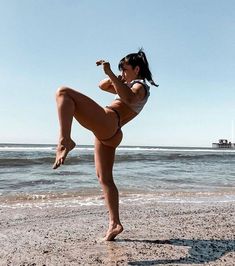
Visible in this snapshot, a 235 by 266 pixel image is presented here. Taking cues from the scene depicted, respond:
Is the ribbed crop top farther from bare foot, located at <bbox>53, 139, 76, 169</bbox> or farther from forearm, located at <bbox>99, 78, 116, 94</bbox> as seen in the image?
bare foot, located at <bbox>53, 139, 76, 169</bbox>

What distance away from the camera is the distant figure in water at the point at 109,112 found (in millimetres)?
3047

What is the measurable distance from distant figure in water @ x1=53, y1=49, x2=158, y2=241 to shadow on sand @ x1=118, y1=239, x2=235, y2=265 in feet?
1.73

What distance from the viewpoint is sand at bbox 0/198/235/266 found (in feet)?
9.43

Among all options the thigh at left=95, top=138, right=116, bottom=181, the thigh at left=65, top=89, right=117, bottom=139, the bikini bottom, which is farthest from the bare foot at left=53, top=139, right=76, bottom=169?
the thigh at left=95, top=138, right=116, bottom=181

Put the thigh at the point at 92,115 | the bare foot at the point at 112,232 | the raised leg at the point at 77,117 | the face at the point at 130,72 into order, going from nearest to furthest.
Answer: the raised leg at the point at 77,117
the thigh at the point at 92,115
the bare foot at the point at 112,232
the face at the point at 130,72

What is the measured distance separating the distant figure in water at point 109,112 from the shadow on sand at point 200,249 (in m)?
0.53

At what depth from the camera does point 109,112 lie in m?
3.34

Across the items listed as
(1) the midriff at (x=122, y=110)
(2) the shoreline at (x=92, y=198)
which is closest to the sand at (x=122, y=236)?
(2) the shoreline at (x=92, y=198)

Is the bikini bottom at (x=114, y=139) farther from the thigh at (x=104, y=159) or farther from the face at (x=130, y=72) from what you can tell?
the face at (x=130, y=72)

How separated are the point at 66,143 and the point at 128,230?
1416 millimetres

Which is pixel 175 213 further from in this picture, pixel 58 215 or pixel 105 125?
pixel 105 125

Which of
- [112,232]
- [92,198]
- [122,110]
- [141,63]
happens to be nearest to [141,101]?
[122,110]

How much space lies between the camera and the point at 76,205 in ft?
18.7

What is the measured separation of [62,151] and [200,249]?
1.43m
